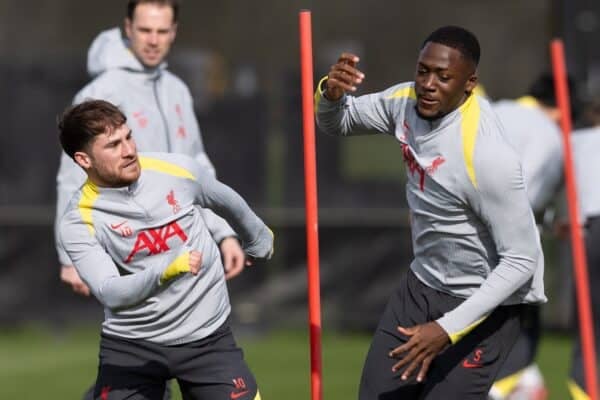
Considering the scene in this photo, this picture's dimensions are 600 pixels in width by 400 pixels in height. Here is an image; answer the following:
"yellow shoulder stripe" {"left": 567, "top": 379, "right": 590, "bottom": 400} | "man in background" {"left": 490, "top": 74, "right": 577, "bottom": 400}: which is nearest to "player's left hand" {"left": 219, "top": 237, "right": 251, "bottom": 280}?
"man in background" {"left": 490, "top": 74, "right": 577, "bottom": 400}

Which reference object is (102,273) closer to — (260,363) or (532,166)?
(532,166)

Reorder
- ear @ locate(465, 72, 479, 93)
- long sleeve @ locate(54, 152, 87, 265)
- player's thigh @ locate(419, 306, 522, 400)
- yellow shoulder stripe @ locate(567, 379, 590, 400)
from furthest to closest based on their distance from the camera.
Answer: yellow shoulder stripe @ locate(567, 379, 590, 400), long sleeve @ locate(54, 152, 87, 265), player's thigh @ locate(419, 306, 522, 400), ear @ locate(465, 72, 479, 93)

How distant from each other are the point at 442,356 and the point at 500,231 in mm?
585

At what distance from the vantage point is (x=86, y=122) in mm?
5469

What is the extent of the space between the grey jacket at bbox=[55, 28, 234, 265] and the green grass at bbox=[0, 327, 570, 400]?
8.10 feet

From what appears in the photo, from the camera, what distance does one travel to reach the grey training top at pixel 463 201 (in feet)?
17.4

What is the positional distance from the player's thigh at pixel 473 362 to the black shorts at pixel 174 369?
70 cm

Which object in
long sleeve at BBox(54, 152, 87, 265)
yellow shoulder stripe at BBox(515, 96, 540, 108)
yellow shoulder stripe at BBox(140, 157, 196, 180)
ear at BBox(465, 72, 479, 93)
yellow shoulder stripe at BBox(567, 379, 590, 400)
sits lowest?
yellow shoulder stripe at BBox(567, 379, 590, 400)

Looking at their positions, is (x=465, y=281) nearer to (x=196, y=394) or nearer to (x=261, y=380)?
(x=196, y=394)

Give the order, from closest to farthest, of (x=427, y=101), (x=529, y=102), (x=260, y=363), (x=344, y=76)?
(x=427, y=101)
(x=344, y=76)
(x=529, y=102)
(x=260, y=363)

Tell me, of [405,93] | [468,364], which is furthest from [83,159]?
[468,364]

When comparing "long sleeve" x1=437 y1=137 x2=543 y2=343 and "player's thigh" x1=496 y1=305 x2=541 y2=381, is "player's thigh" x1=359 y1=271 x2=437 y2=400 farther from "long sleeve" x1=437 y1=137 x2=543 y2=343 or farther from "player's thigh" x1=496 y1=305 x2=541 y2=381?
"player's thigh" x1=496 y1=305 x2=541 y2=381

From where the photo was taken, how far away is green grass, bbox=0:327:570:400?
9.51 m

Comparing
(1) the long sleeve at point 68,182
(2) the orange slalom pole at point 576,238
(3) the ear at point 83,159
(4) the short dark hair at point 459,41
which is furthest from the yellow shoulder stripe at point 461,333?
(2) the orange slalom pole at point 576,238
